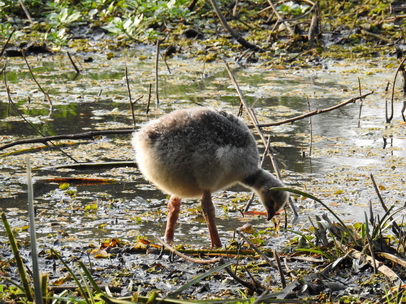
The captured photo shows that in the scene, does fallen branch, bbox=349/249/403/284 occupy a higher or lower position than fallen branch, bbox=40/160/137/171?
lower

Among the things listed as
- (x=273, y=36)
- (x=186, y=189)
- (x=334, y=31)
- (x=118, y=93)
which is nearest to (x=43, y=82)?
(x=118, y=93)

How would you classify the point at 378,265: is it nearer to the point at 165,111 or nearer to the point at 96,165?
the point at 96,165

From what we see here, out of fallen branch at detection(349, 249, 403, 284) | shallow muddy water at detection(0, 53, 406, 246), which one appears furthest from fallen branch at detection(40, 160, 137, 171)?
fallen branch at detection(349, 249, 403, 284)

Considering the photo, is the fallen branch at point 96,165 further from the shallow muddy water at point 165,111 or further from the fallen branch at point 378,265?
the fallen branch at point 378,265

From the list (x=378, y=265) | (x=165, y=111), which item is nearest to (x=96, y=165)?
(x=165, y=111)

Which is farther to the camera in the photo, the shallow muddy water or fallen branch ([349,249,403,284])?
the shallow muddy water

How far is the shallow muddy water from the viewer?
509cm

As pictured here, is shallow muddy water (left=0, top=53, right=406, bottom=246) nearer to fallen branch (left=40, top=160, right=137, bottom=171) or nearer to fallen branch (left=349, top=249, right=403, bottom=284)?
fallen branch (left=40, top=160, right=137, bottom=171)

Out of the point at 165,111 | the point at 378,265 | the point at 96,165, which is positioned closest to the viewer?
the point at 378,265

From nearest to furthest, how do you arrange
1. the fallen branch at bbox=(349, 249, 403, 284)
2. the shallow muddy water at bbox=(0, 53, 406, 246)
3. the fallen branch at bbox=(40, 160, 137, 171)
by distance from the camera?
the fallen branch at bbox=(349, 249, 403, 284) → the shallow muddy water at bbox=(0, 53, 406, 246) → the fallen branch at bbox=(40, 160, 137, 171)

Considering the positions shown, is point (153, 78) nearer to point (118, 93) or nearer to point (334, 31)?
point (118, 93)

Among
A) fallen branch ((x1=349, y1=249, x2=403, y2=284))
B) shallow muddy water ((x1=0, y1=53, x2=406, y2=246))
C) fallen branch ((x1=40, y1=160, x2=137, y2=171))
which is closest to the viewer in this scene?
fallen branch ((x1=349, y1=249, x2=403, y2=284))

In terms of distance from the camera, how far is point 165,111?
821 centimetres

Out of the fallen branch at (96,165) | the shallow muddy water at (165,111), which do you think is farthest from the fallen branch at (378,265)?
the fallen branch at (96,165)
